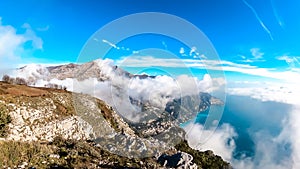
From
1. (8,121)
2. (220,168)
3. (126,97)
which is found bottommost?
(220,168)

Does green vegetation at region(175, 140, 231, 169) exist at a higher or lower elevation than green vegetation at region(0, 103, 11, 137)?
lower

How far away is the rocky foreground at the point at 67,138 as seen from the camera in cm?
8144

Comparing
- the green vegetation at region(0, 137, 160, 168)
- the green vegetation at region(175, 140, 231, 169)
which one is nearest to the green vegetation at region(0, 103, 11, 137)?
the green vegetation at region(0, 137, 160, 168)

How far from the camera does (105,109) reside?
140875 millimetres

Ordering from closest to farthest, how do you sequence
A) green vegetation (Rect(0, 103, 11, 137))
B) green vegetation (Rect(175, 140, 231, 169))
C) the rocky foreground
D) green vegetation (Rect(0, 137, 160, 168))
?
green vegetation (Rect(0, 137, 160, 168)) → the rocky foreground → green vegetation (Rect(0, 103, 11, 137)) → green vegetation (Rect(175, 140, 231, 169))

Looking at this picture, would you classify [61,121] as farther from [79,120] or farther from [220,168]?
[220,168]

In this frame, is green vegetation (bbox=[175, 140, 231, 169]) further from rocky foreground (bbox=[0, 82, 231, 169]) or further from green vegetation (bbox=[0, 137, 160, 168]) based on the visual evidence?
green vegetation (bbox=[0, 137, 160, 168])

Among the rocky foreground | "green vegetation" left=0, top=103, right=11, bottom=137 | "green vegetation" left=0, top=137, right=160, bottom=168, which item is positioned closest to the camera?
"green vegetation" left=0, top=137, right=160, bottom=168

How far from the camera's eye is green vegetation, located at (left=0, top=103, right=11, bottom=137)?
3246 inches

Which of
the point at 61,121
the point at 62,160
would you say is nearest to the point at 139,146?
the point at 61,121

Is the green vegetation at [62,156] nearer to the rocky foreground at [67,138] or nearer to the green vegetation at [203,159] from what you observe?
the rocky foreground at [67,138]

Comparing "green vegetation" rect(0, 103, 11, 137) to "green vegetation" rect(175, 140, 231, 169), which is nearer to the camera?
"green vegetation" rect(0, 103, 11, 137)

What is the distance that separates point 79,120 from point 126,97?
42351mm

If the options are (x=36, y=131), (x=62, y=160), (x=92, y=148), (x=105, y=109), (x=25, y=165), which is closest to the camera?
(x=25, y=165)
